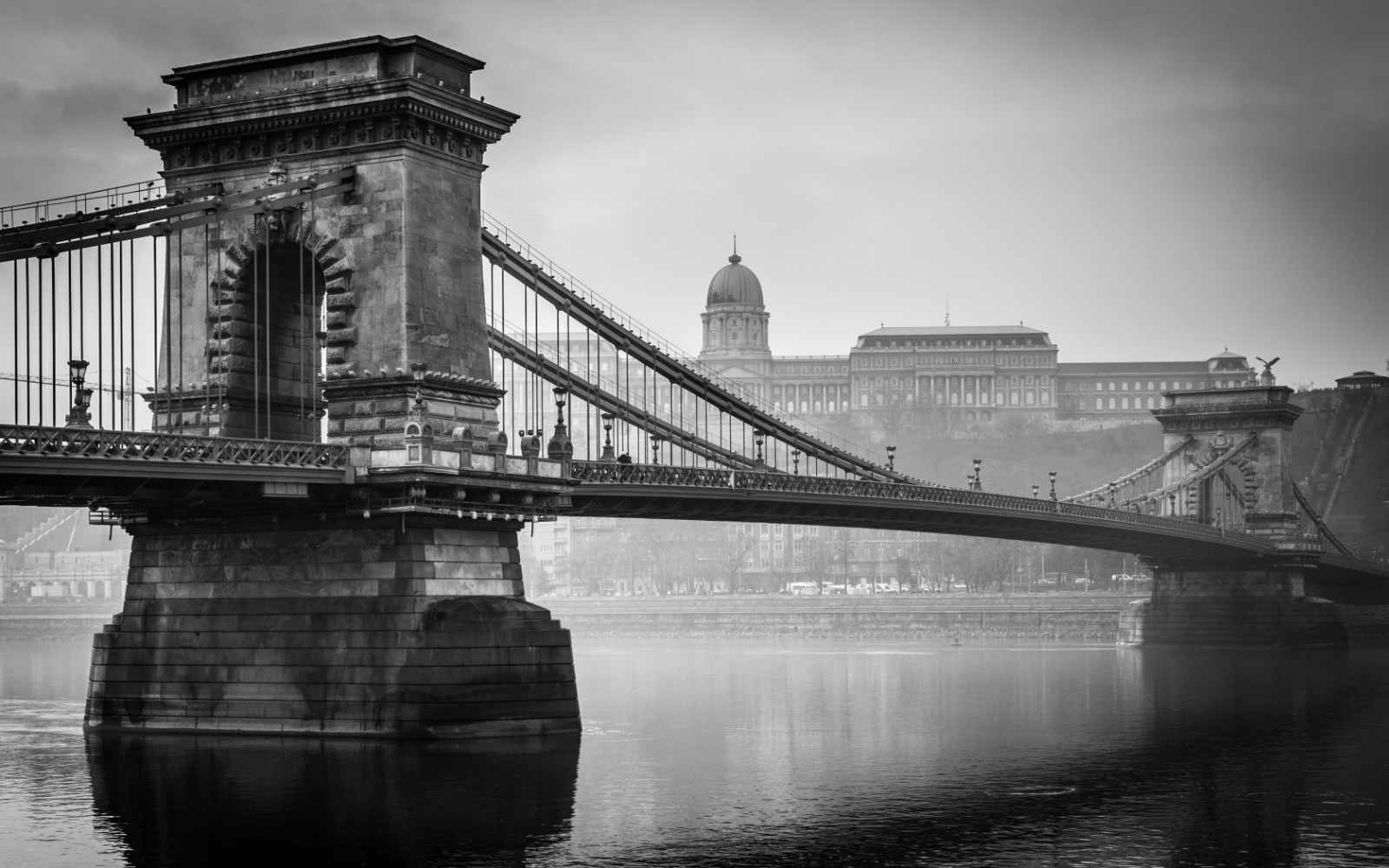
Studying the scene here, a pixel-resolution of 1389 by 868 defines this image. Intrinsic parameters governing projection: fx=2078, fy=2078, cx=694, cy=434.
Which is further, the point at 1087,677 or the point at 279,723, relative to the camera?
the point at 1087,677

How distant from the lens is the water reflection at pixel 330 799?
37375 millimetres

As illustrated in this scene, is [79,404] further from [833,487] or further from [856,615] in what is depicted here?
[856,615]

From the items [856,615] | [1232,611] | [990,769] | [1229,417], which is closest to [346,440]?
[990,769]

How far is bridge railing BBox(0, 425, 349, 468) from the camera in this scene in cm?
4119

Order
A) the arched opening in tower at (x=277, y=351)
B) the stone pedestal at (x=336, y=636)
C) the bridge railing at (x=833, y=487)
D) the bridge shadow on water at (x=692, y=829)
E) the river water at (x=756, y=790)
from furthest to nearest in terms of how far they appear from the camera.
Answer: the bridge railing at (x=833, y=487)
the arched opening in tower at (x=277, y=351)
the stone pedestal at (x=336, y=636)
the river water at (x=756, y=790)
the bridge shadow on water at (x=692, y=829)

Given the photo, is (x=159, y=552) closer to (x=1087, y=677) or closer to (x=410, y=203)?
Result: (x=410, y=203)

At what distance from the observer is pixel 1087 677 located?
86938mm

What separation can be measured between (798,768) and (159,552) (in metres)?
17.3

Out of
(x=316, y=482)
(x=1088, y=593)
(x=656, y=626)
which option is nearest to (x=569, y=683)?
(x=316, y=482)

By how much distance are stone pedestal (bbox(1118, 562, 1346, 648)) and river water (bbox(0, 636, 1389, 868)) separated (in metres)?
39.9

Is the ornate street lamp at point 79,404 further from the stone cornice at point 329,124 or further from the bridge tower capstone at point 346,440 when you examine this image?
the stone cornice at point 329,124

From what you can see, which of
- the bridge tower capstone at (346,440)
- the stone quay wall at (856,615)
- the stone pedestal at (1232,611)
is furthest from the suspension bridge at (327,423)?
the stone quay wall at (856,615)

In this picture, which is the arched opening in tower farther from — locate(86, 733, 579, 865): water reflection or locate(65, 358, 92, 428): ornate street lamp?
locate(86, 733, 579, 865): water reflection

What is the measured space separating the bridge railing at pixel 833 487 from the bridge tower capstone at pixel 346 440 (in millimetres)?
5640
